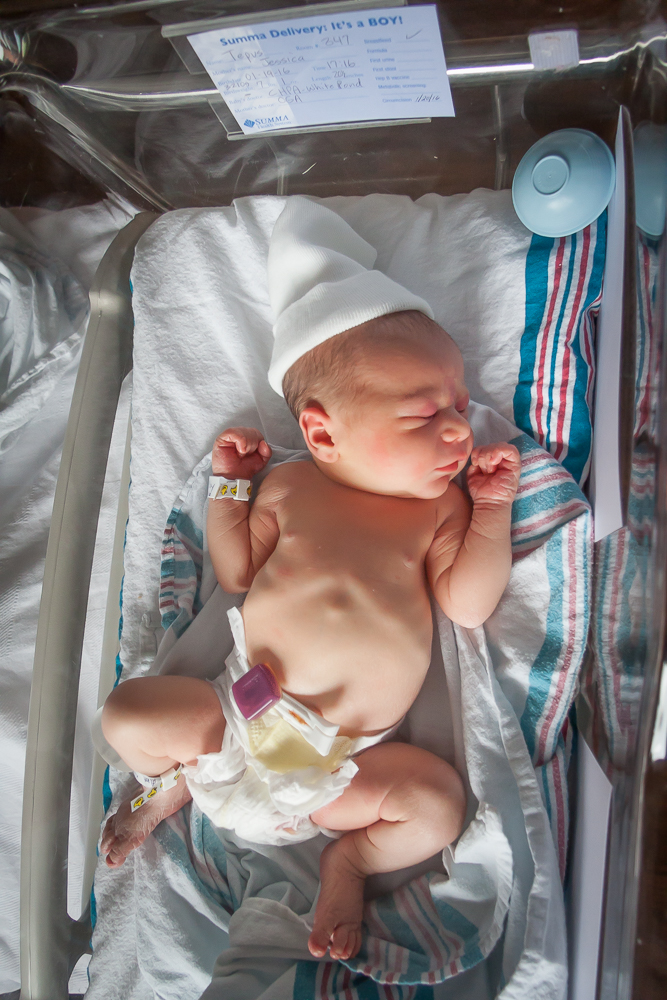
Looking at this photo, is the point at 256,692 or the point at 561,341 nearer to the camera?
the point at 256,692

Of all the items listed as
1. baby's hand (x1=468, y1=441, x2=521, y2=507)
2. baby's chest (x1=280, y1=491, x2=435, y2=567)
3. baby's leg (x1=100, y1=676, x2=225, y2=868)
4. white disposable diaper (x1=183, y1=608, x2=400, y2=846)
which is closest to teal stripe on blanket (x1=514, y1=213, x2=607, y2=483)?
baby's hand (x1=468, y1=441, x2=521, y2=507)

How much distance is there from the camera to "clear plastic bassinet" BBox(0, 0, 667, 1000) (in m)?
0.74

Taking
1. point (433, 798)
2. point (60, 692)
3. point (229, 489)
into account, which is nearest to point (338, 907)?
point (433, 798)

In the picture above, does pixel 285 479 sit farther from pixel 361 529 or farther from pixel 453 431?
pixel 453 431

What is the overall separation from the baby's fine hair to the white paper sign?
1.03ft

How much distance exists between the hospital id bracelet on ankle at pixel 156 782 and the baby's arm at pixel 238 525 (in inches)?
11.3

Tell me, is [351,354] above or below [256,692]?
above

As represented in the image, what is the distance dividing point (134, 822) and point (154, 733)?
0.20 m

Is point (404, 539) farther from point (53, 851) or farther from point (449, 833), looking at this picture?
point (53, 851)

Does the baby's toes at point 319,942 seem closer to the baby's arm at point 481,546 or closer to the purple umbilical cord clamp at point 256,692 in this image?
the purple umbilical cord clamp at point 256,692

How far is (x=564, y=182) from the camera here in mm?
974

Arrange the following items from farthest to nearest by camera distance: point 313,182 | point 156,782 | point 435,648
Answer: point 313,182 < point 435,648 < point 156,782

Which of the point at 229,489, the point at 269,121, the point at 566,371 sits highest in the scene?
the point at 269,121

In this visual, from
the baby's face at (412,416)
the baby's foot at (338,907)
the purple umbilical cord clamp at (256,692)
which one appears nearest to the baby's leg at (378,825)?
the baby's foot at (338,907)
